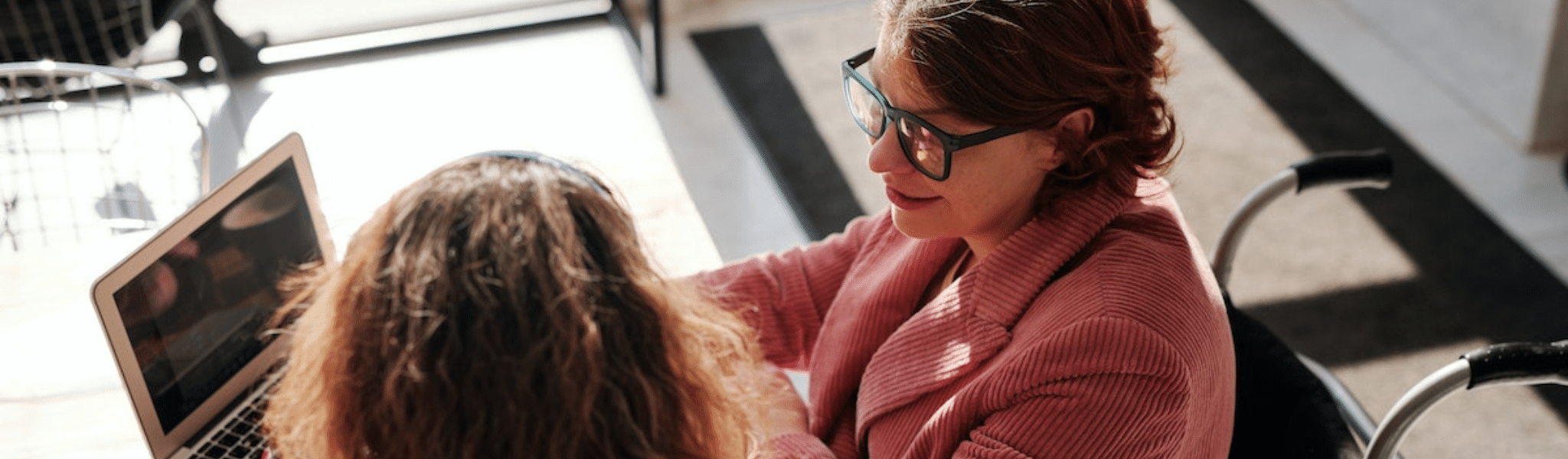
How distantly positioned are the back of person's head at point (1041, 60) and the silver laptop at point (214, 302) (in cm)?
62

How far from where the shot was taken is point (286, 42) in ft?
11.7

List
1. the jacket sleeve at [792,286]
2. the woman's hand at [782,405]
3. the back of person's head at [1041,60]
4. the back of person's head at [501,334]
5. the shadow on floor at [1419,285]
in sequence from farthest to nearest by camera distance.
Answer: the shadow on floor at [1419,285]
the jacket sleeve at [792,286]
the woman's hand at [782,405]
the back of person's head at [1041,60]
the back of person's head at [501,334]

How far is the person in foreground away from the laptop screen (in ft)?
1.74

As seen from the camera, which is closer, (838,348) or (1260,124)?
(838,348)

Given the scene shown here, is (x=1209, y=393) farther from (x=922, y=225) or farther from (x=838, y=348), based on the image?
(x=838, y=348)

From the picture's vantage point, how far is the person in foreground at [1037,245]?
4.28 feet

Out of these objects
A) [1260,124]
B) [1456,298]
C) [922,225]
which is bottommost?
[1456,298]

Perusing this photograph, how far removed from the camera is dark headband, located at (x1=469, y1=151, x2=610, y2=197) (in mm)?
985

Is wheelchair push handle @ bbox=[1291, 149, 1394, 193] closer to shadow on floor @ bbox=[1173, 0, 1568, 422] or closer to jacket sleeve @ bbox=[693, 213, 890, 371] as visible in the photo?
jacket sleeve @ bbox=[693, 213, 890, 371]

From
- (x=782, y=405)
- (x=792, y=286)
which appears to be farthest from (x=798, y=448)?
(x=792, y=286)

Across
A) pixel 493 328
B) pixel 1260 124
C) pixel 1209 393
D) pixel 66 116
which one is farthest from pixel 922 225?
pixel 66 116

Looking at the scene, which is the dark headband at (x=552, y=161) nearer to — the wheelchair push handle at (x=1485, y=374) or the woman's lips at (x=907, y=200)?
the woman's lips at (x=907, y=200)

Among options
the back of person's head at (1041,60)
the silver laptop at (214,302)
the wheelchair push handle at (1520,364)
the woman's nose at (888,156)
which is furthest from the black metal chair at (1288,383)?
the silver laptop at (214,302)

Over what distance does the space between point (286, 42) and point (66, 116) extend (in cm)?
51
